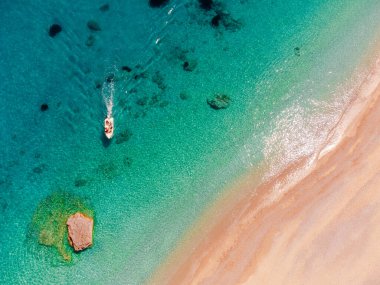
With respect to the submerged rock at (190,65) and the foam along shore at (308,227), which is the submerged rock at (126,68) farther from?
the foam along shore at (308,227)

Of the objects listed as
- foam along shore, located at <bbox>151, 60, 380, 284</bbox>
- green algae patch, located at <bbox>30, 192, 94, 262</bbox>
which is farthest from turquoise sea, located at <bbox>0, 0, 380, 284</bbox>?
foam along shore, located at <bbox>151, 60, 380, 284</bbox>

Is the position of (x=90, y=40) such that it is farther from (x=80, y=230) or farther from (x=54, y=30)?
(x=80, y=230)

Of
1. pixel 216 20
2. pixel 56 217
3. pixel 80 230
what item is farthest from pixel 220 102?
pixel 56 217

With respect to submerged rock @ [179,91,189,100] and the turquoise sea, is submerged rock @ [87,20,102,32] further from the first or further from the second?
submerged rock @ [179,91,189,100]

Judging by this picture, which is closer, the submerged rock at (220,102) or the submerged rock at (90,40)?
the submerged rock at (220,102)

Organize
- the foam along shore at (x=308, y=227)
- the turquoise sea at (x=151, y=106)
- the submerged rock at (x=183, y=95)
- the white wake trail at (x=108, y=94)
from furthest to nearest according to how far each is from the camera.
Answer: the white wake trail at (x=108, y=94) → the submerged rock at (x=183, y=95) → the turquoise sea at (x=151, y=106) → the foam along shore at (x=308, y=227)

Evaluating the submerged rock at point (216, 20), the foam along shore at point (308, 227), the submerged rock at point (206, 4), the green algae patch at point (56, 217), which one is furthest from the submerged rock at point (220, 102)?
the green algae patch at point (56, 217)
